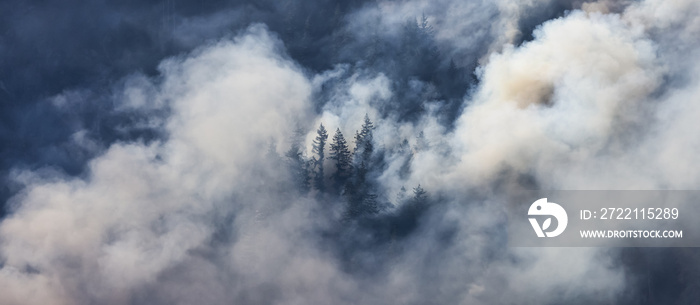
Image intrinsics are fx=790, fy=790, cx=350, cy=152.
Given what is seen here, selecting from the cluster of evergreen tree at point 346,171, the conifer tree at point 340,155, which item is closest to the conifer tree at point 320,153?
the cluster of evergreen tree at point 346,171

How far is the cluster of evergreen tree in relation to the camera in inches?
5108

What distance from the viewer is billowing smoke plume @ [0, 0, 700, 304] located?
128 metres

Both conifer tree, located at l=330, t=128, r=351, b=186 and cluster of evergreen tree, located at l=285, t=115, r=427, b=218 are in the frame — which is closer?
conifer tree, located at l=330, t=128, r=351, b=186

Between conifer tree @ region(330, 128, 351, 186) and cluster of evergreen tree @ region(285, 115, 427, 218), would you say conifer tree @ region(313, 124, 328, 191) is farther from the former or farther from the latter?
conifer tree @ region(330, 128, 351, 186)

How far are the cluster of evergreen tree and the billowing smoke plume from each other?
1.09ft

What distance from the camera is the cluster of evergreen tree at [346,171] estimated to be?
426ft

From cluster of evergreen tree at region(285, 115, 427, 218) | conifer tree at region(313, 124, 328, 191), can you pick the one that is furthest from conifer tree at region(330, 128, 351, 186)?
conifer tree at region(313, 124, 328, 191)

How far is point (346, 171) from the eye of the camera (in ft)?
429

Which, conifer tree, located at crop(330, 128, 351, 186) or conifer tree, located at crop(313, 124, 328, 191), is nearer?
conifer tree, located at crop(330, 128, 351, 186)

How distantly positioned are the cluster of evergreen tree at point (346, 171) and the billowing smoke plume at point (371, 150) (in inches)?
13.0

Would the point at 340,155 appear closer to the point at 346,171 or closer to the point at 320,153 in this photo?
the point at 346,171

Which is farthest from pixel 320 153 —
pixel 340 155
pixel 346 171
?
pixel 346 171

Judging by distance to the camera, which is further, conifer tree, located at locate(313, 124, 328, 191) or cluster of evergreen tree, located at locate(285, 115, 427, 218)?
conifer tree, located at locate(313, 124, 328, 191)

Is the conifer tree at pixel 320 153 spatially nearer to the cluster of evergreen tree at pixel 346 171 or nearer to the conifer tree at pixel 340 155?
the cluster of evergreen tree at pixel 346 171
